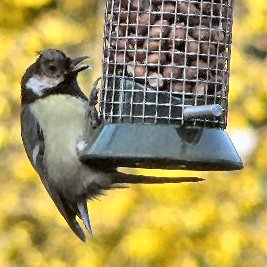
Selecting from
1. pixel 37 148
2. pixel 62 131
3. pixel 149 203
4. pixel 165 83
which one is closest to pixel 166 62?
pixel 165 83

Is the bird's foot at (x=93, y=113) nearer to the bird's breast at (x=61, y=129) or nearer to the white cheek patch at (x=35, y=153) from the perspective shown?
the bird's breast at (x=61, y=129)

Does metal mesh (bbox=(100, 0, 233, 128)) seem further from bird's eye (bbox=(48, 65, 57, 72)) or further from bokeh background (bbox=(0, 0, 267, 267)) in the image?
bokeh background (bbox=(0, 0, 267, 267))

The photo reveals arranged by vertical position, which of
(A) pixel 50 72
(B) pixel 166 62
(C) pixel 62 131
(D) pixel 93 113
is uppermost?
(B) pixel 166 62

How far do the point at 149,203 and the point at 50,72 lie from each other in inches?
95.0

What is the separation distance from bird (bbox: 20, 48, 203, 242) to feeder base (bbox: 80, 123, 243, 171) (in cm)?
30

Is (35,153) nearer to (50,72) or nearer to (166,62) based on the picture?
(50,72)

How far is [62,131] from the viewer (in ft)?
15.2

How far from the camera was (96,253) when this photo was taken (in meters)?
7.04

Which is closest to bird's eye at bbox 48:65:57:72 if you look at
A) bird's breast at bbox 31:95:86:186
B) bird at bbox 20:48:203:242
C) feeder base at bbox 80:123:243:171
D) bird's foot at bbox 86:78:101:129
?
bird at bbox 20:48:203:242

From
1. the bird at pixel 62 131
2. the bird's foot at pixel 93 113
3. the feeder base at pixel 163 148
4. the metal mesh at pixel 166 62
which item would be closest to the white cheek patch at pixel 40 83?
the bird at pixel 62 131

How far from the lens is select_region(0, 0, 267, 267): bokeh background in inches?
268

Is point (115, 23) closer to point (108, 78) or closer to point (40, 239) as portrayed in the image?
point (108, 78)

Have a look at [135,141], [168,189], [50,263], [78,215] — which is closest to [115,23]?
[135,141]

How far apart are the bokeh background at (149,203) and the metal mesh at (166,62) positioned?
194cm
